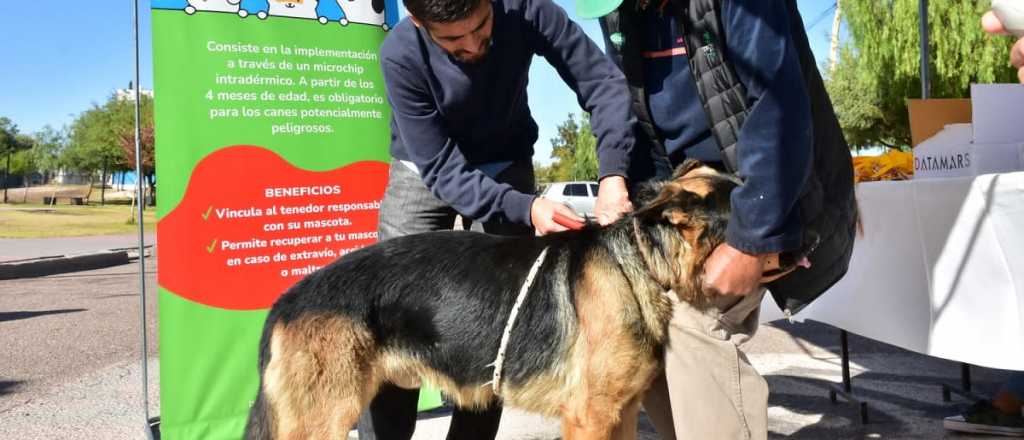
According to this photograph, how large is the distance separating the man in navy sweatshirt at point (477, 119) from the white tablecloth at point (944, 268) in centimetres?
186

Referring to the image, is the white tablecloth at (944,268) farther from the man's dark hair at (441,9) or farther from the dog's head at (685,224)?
the man's dark hair at (441,9)

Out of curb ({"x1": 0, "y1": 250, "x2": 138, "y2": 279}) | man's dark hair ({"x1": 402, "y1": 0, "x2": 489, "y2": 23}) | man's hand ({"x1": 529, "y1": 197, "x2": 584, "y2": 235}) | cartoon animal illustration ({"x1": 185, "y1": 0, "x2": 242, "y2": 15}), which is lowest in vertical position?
curb ({"x1": 0, "y1": 250, "x2": 138, "y2": 279})

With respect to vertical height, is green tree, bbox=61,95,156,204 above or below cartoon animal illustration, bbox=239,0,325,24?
above

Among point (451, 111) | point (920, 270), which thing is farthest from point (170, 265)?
point (920, 270)

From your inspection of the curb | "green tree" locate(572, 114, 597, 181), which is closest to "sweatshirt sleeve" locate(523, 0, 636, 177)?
the curb

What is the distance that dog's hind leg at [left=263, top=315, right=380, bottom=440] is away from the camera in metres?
2.14

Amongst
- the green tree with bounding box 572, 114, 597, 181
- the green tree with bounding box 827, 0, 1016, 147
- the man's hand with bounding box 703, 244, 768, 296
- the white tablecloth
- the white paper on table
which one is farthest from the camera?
the green tree with bounding box 572, 114, 597, 181

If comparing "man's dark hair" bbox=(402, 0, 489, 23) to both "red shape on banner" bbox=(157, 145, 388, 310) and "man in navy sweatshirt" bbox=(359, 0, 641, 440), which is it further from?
"red shape on banner" bbox=(157, 145, 388, 310)

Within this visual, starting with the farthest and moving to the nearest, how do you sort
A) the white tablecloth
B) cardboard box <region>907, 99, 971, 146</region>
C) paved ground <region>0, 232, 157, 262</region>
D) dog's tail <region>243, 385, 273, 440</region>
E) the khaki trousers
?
paved ground <region>0, 232, 157, 262</region>, cardboard box <region>907, 99, 971, 146</region>, the white tablecloth, dog's tail <region>243, 385, 273, 440</region>, the khaki trousers

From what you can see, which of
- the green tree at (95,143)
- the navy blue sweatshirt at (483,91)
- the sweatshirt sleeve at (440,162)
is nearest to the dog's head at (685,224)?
the navy blue sweatshirt at (483,91)

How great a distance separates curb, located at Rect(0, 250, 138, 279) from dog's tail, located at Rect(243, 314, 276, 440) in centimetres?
1321

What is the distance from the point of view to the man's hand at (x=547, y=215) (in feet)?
7.89

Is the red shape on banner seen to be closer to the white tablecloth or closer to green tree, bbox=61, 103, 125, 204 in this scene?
the white tablecloth

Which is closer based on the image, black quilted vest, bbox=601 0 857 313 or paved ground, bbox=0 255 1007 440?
black quilted vest, bbox=601 0 857 313
